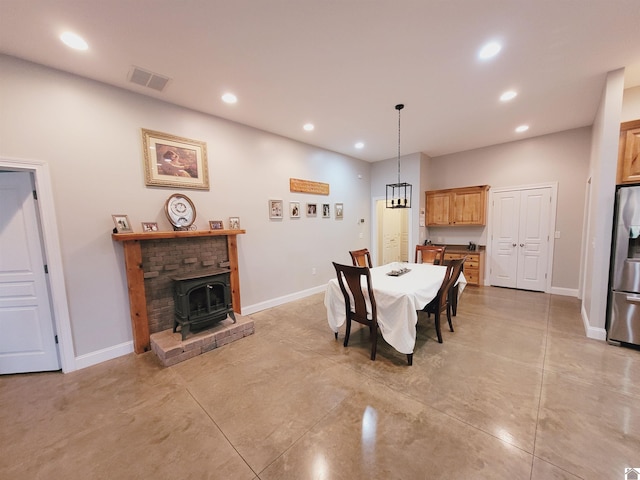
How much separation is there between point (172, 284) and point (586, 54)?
4.99 metres

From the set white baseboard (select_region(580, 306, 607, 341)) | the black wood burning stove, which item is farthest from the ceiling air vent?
white baseboard (select_region(580, 306, 607, 341))

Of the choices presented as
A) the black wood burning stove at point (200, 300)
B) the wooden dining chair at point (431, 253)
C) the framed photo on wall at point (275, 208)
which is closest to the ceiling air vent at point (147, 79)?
the framed photo on wall at point (275, 208)

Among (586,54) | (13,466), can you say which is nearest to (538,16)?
(586,54)

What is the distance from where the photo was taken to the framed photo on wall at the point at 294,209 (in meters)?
4.45

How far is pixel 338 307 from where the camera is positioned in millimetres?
2936

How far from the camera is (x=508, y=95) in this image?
3049 millimetres

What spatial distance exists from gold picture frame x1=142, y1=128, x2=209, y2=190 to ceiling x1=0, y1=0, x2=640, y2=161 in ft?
0.71

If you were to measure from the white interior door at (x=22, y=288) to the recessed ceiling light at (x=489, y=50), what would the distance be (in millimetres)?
4406

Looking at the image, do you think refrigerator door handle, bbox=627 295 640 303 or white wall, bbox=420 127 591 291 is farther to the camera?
white wall, bbox=420 127 591 291

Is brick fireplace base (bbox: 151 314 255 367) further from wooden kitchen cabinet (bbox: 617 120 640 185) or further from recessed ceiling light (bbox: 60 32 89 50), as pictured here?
wooden kitchen cabinet (bbox: 617 120 640 185)

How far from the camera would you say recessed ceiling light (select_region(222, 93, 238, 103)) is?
9.57 feet

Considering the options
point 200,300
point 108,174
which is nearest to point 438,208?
point 200,300

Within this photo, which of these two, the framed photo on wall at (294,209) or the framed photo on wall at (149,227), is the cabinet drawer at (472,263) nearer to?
the framed photo on wall at (294,209)

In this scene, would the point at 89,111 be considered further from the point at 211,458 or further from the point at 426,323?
the point at 426,323
